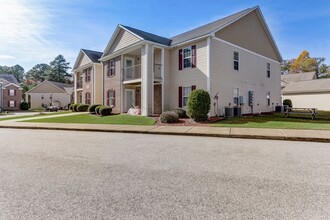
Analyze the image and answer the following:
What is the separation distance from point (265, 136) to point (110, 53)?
16.7 metres

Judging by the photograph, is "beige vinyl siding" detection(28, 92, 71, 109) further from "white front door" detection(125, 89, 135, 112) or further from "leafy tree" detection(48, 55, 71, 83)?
"white front door" detection(125, 89, 135, 112)

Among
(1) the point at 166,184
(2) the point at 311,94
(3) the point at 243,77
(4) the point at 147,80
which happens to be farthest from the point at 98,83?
(2) the point at 311,94

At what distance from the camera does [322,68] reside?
51000 millimetres

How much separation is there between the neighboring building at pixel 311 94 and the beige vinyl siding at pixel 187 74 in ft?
65.8

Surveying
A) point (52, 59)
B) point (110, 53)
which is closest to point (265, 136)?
point (110, 53)

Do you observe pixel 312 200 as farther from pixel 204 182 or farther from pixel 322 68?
pixel 322 68

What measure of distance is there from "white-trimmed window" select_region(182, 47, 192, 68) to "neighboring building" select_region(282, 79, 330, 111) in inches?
803

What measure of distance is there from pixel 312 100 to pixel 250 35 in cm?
1520

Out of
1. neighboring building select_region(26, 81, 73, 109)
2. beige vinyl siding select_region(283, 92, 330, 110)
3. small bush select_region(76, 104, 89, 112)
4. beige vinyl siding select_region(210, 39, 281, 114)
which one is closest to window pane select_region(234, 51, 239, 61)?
beige vinyl siding select_region(210, 39, 281, 114)

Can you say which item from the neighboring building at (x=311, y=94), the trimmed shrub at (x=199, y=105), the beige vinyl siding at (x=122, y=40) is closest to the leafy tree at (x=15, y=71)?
the beige vinyl siding at (x=122, y=40)

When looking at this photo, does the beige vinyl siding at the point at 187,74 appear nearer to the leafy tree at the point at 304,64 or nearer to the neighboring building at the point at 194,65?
the neighboring building at the point at 194,65

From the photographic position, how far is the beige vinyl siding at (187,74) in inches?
572

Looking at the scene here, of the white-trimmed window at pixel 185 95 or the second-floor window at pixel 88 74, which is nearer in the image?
the white-trimmed window at pixel 185 95

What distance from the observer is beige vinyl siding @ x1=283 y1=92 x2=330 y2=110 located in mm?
24905
